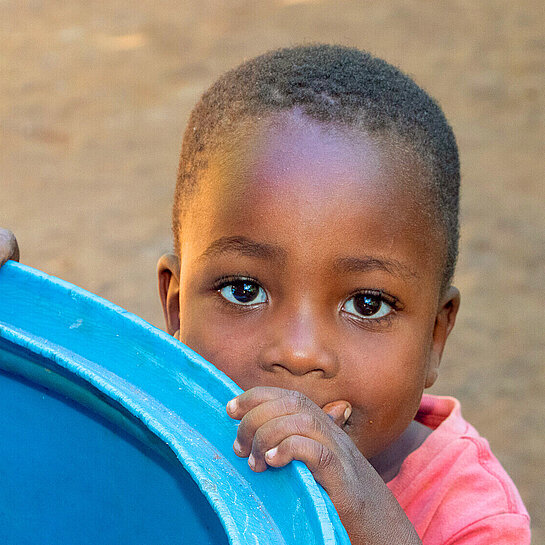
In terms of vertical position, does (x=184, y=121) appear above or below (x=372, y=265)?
above

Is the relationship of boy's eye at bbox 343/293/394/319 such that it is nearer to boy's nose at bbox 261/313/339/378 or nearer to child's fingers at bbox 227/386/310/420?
boy's nose at bbox 261/313/339/378

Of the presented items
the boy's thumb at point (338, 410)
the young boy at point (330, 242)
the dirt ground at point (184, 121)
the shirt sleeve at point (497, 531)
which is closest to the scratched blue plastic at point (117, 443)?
the young boy at point (330, 242)

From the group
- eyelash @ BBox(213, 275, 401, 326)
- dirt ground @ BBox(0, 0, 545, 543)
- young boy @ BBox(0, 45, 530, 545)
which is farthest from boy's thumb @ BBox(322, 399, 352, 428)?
dirt ground @ BBox(0, 0, 545, 543)

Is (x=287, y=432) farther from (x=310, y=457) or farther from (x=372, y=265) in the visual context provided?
(x=372, y=265)

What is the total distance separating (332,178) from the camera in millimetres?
1054

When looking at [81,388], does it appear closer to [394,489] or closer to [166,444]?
[166,444]

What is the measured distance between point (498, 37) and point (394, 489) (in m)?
2.86

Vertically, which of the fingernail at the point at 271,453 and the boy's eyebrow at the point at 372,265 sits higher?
the boy's eyebrow at the point at 372,265

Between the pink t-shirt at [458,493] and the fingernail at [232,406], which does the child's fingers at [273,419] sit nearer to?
the fingernail at [232,406]

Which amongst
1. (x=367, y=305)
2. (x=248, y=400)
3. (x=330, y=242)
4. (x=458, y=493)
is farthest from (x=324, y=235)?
(x=458, y=493)

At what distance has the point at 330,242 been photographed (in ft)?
3.42

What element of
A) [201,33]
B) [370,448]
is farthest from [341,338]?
[201,33]

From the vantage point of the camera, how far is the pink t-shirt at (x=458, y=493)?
1186mm

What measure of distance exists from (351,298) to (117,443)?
1.18 feet
